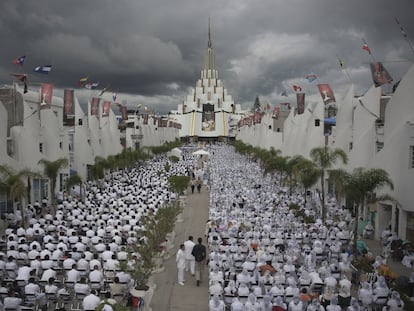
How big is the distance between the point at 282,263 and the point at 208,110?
97.2 meters

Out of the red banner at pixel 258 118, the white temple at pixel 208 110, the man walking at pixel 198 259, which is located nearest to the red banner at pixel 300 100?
the man walking at pixel 198 259

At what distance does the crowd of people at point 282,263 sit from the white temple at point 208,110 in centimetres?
8711

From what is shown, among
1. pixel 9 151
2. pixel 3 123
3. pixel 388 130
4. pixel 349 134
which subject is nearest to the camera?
pixel 388 130

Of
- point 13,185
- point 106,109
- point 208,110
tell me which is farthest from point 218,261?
point 208,110

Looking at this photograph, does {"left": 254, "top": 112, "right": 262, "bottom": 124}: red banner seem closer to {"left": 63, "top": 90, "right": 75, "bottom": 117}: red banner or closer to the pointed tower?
{"left": 63, "top": 90, "right": 75, "bottom": 117}: red banner

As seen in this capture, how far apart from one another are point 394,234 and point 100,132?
27.0 m

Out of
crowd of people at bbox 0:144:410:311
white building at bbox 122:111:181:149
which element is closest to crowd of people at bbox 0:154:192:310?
crowd of people at bbox 0:144:410:311

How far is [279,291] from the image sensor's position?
31.0ft

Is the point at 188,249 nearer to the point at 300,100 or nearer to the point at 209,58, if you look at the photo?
the point at 300,100

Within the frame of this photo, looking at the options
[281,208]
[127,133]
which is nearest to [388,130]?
[281,208]

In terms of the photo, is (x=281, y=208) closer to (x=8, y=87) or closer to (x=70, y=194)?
(x=70, y=194)

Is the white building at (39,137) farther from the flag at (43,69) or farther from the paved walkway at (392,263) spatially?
the paved walkway at (392,263)

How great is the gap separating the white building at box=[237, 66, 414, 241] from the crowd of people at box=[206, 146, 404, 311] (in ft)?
7.21

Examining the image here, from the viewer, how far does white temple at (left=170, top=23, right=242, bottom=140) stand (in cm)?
10975
